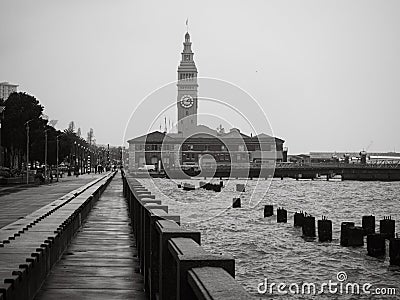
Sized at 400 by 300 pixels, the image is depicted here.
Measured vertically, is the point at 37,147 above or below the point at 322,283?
above

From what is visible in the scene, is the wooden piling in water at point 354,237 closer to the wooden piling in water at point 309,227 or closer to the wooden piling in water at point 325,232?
the wooden piling in water at point 325,232

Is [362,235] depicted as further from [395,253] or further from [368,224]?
[395,253]

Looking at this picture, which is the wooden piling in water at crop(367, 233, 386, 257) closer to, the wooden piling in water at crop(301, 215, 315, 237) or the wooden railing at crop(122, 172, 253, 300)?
the wooden piling in water at crop(301, 215, 315, 237)

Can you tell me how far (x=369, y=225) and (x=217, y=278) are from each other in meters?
43.9

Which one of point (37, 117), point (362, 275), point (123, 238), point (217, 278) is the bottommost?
point (362, 275)

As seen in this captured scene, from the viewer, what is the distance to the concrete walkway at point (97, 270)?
1031 centimetres

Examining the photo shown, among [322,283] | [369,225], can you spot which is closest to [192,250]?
[322,283]

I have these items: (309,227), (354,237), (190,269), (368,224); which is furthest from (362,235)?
(190,269)

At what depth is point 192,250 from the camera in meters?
5.80

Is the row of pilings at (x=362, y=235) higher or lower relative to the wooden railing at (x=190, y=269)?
lower

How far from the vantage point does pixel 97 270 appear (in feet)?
40.8

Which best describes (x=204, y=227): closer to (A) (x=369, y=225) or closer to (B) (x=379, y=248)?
(A) (x=369, y=225)

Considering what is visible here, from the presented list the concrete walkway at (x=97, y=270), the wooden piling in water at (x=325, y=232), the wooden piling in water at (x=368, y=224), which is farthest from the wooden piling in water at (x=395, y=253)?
the concrete walkway at (x=97, y=270)

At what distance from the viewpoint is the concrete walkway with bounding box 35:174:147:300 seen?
33.8ft
